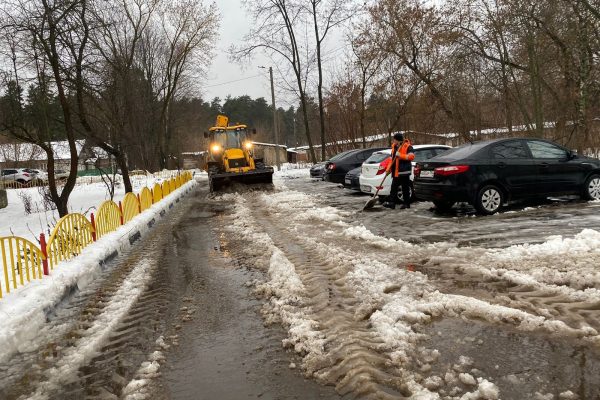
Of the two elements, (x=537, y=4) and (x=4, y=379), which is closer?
(x=4, y=379)

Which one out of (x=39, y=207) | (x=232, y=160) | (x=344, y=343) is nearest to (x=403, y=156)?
(x=344, y=343)

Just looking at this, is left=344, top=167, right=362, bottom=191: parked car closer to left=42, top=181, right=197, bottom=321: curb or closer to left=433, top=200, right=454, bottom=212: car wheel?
left=433, top=200, right=454, bottom=212: car wheel

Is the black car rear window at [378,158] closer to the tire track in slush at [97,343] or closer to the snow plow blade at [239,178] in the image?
the snow plow blade at [239,178]

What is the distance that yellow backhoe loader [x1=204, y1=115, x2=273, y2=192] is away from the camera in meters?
19.4

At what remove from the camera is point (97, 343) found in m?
3.88

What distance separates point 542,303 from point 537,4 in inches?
675

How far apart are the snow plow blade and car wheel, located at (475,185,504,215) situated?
38.0 feet

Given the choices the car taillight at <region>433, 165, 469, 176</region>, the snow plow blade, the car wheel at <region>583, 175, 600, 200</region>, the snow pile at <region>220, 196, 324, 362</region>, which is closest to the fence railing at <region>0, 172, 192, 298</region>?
the snow pile at <region>220, 196, 324, 362</region>

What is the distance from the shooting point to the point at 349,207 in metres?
11.9

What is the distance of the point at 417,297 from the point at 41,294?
Result: 4065mm

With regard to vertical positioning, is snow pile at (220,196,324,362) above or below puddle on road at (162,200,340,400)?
above

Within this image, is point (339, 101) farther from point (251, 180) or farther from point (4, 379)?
point (4, 379)

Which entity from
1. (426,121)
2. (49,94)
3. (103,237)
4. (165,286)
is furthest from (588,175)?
(426,121)

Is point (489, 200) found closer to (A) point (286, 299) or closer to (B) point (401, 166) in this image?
(B) point (401, 166)
